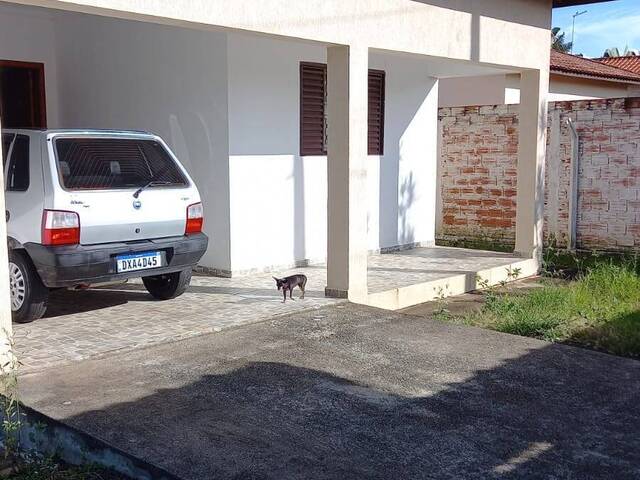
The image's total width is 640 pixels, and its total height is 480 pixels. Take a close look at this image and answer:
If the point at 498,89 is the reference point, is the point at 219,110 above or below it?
below

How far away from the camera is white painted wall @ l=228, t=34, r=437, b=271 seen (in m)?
8.79

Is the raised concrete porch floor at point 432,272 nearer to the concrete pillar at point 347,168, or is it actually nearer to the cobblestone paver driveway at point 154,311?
the cobblestone paver driveway at point 154,311

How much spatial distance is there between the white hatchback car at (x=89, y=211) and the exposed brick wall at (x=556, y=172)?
7.60 metres

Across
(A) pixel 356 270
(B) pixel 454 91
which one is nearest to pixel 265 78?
(A) pixel 356 270

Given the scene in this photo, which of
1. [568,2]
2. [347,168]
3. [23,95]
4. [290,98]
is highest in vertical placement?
[568,2]

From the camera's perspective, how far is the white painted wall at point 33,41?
31.6ft

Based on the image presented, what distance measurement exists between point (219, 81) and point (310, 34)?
210cm

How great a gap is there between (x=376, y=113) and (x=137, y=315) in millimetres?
5390

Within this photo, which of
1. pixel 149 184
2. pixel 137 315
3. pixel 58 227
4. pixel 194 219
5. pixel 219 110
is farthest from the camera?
pixel 219 110

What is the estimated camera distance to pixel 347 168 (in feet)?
24.4

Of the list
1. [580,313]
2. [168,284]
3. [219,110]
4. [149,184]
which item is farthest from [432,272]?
[149,184]

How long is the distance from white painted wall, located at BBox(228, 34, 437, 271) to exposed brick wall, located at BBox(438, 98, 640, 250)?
2.53 metres

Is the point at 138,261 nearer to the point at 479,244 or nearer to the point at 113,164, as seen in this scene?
the point at 113,164

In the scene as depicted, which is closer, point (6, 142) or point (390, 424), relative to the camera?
point (390, 424)
